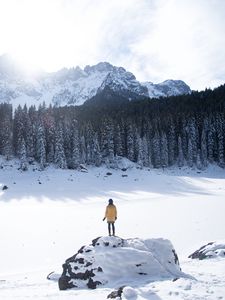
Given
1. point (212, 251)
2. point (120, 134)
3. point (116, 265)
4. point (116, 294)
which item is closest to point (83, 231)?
point (212, 251)

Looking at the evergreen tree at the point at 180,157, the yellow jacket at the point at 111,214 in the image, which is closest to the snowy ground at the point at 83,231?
the yellow jacket at the point at 111,214

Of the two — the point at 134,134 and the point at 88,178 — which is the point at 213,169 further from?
the point at 88,178

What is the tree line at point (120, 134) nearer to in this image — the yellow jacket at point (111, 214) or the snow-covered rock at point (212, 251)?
the yellow jacket at point (111, 214)

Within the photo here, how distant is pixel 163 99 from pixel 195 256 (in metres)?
116

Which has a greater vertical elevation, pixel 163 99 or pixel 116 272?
pixel 163 99

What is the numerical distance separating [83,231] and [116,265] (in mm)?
11954

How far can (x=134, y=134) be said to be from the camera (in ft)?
326

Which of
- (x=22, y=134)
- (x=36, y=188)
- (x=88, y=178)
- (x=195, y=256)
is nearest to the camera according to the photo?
(x=195, y=256)

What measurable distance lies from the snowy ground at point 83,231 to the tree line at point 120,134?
27.7 metres

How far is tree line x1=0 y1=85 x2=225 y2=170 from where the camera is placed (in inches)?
3408

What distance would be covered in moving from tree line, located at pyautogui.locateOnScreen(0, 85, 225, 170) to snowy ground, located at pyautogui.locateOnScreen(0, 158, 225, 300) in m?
27.7

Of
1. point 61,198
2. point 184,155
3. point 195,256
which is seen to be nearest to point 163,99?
point 184,155

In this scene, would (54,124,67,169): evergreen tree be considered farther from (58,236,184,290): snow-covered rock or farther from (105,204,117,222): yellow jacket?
(58,236,184,290): snow-covered rock

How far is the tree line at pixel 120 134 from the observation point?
86562 mm
